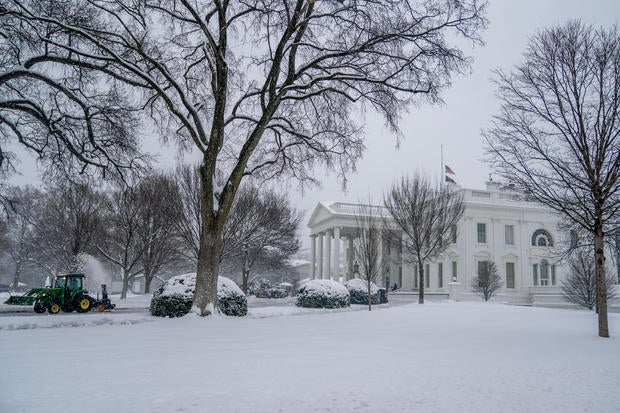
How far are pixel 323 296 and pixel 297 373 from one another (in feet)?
52.4

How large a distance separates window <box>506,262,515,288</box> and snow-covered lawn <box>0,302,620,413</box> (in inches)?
1437

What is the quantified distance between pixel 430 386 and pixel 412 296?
3585 centimetres

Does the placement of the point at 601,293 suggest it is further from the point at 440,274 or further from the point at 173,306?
the point at 440,274

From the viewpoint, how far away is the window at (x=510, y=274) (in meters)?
43.4

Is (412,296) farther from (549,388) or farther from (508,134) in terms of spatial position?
(549,388)

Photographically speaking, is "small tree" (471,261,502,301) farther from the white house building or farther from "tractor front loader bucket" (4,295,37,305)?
"tractor front loader bucket" (4,295,37,305)

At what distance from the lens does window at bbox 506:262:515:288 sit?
4342cm

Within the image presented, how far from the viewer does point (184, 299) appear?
13.9 metres

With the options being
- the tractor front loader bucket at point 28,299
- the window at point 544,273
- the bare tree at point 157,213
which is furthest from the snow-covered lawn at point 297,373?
the window at point 544,273

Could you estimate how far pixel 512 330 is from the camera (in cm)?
1189

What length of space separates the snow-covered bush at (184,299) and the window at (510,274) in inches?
1415

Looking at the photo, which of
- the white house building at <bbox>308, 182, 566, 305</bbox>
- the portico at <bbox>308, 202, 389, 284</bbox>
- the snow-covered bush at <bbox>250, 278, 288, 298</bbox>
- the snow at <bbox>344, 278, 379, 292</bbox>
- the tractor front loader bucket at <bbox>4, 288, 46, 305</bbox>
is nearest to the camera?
the tractor front loader bucket at <bbox>4, 288, 46, 305</bbox>

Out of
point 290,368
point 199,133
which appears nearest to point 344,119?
point 199,133

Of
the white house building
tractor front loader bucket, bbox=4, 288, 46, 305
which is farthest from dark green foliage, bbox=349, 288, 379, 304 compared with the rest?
tractor front loader bucket, bbox=4, 288, 46, 305
